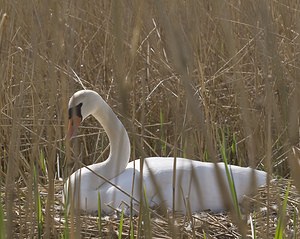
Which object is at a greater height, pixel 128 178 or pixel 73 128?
pixel 73 128

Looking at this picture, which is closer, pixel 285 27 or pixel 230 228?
pixel 230 228

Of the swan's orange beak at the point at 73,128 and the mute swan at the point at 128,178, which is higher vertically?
the swan's orange beak at the point at 73,128

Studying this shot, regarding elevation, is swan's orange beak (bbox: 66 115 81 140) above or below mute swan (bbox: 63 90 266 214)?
above

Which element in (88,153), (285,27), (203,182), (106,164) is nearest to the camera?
(203,182)

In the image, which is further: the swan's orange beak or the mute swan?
the mute swan

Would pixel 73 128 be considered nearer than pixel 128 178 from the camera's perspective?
Yes

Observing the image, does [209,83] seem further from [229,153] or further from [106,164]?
[106,164]

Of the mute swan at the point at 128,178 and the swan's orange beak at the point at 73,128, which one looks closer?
the swan's orange beak at the point at 73,128

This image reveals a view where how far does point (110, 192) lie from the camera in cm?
286

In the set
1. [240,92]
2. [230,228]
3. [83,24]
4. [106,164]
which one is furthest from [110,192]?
[240,92]

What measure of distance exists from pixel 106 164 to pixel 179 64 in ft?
7.54

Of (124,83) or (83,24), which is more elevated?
(83,24)

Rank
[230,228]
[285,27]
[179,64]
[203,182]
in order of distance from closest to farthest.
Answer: [179,64] < [230,228] < [203,182] < [285,27]

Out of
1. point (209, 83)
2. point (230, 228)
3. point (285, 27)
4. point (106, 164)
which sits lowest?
point (230, 228)
